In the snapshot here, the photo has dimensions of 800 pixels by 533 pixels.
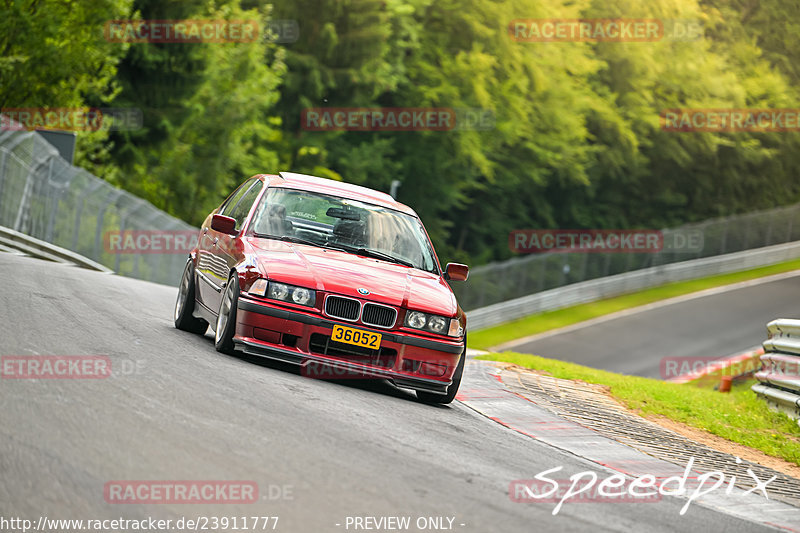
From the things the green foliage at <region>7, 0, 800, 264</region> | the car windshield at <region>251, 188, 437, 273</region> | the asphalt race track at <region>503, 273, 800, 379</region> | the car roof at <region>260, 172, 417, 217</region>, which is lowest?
the asphalt race track at <region>503, 273, 800, 379</region>

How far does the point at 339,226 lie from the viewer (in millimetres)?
10109

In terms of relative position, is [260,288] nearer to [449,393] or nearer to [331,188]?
[449,393]

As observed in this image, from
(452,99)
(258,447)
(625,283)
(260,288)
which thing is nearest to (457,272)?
(260,288)

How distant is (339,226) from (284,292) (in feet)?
4.79

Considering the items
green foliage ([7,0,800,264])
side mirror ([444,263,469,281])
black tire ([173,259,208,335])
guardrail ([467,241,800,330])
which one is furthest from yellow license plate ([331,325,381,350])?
guardrail ([467,241,800,330])

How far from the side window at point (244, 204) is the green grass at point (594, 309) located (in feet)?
77.5

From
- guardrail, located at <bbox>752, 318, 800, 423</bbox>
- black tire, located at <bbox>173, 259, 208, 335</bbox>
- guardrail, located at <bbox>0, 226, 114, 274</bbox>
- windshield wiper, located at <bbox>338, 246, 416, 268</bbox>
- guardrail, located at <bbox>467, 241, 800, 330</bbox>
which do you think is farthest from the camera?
guardrail, located at <bbox>467, 241, 800, 330</bbox>

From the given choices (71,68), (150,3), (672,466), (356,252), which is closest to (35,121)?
(71,68)

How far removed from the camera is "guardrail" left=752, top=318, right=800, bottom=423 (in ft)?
41.4

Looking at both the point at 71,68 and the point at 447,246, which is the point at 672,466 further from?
the point at 447,246

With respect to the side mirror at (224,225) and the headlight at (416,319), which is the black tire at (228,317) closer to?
the side mirror at (224,225)

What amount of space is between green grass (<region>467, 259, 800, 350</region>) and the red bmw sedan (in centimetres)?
2410

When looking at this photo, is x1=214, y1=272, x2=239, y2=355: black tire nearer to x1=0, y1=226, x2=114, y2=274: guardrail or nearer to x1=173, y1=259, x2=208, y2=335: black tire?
x1=173, y1=259, x2=208, y2=335: black tire

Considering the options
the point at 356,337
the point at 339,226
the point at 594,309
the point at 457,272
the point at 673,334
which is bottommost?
the point at 673,334
